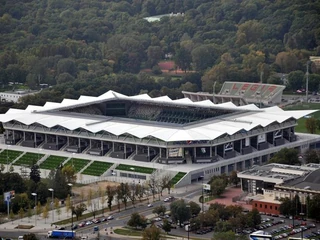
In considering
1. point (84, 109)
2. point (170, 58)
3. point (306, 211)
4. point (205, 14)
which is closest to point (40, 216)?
point (306, 211)

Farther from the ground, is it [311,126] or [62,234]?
[311,126]

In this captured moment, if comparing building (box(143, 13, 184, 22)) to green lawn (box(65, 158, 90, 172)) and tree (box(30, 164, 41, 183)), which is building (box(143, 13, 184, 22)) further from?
tree (box(30, 164, 41, 183))

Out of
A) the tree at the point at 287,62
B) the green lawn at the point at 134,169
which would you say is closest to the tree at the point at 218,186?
the green lawn at the point at 134,169

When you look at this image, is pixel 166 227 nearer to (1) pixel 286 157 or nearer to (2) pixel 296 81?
(1) pixel 286 157

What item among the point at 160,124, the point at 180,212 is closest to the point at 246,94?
the point at 160,124

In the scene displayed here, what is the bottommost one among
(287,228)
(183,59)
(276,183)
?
(287,228)

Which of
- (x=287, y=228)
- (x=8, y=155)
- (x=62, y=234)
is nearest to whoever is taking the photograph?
(x=62, y=234)

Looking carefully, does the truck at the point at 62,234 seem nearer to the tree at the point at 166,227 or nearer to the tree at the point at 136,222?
the tree at the point at 136,222
